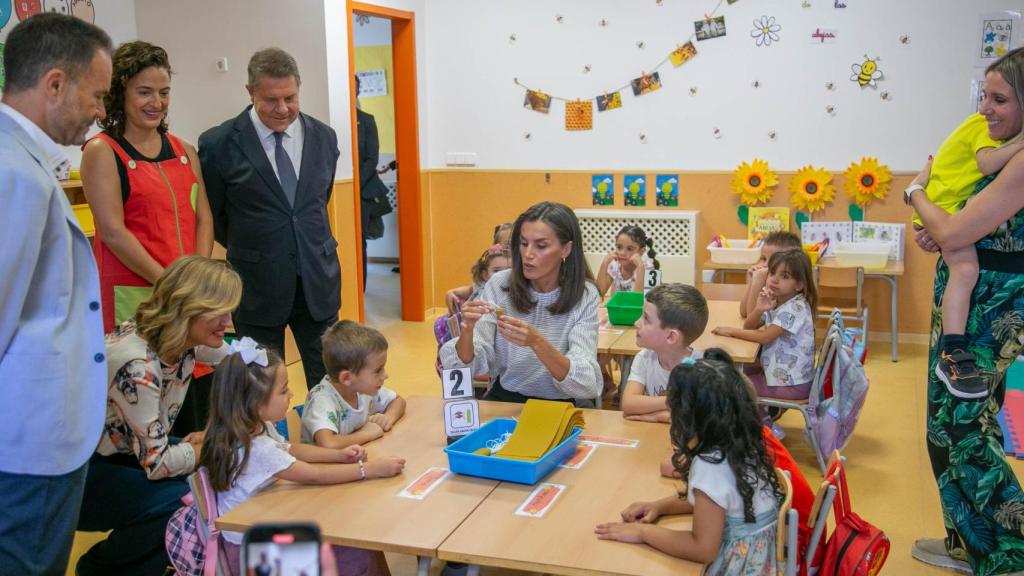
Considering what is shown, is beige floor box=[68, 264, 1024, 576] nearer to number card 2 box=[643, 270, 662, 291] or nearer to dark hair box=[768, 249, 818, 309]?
dark hair box=[768, 249, 818, 309]

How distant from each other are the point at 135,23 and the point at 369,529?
4.51 metres

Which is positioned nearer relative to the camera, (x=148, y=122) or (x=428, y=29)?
(x=148, y=122)

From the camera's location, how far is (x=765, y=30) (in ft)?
19.8

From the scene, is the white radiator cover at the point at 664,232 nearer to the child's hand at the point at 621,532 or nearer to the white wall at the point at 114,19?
the white wall at the point at 114,19

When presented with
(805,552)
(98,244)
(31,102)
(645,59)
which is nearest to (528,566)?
(805,552)

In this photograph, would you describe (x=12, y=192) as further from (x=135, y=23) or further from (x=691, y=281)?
(x=691, y=281)

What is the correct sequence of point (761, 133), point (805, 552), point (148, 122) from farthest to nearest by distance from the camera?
→ point (761, 133)
point (148, 122)
point (805, 552)

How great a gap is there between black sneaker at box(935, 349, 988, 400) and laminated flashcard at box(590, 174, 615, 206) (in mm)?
4026

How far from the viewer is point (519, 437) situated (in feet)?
7.47

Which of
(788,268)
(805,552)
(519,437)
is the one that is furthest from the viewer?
(788,268)

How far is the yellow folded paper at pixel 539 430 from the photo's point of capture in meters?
2.20

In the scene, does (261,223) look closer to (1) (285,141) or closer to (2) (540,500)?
(1) (285,141)

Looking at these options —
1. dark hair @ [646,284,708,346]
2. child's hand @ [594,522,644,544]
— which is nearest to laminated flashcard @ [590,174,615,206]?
dark hair @ [646,284,708,346]

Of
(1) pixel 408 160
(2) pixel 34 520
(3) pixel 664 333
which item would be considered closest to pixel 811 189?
(1) pixel 408 160
